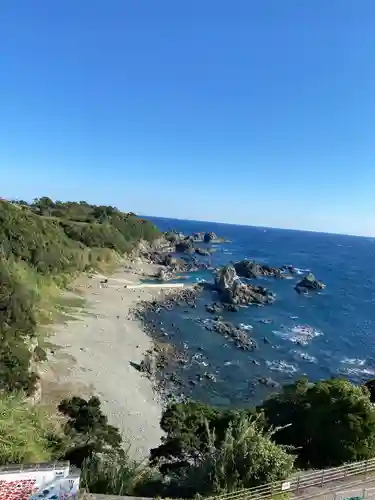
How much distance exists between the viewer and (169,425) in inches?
861

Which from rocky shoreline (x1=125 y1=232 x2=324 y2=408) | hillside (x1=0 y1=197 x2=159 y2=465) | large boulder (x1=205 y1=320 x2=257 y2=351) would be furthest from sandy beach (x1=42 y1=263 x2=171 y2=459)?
large boulder (x1=205 y1=320 x2=257 y2=351)

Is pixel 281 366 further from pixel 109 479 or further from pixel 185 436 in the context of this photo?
pixel 109 479

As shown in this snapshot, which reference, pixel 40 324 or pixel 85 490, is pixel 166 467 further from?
pixel 40 324

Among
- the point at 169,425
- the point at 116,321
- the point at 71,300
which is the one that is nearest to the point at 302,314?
the point at 116,321

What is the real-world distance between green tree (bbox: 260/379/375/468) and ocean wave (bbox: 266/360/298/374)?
961 inches

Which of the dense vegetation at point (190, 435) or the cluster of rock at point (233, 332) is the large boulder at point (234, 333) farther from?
the dense vegetation at point (190, 435)

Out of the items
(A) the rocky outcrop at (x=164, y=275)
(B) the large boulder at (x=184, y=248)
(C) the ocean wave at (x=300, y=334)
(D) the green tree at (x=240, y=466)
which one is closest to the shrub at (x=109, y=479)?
(D) the green tree at (x=240, y=466)

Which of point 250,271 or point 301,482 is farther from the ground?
point 301,482

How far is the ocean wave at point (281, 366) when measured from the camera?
43.9 metres

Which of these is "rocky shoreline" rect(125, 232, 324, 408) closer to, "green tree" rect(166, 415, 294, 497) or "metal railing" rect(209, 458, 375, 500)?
"green tree" rect(166, 415, 294, 497)

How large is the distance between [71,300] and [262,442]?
48970mm

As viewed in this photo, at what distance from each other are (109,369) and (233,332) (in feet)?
66.5

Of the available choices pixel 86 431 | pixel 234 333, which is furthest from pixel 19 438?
pixel 234 333

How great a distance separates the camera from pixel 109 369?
3788cm
